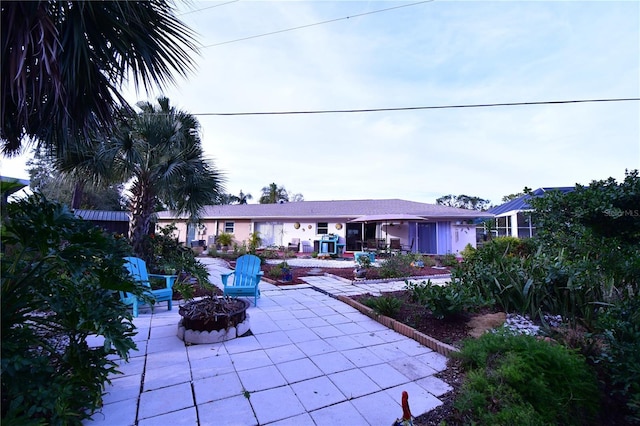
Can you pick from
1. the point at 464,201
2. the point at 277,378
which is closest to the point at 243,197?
the point at 277,378

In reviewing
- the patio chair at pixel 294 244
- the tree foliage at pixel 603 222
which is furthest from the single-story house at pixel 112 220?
the tree foliage at pixel 603 222

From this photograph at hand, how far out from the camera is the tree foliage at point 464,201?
4675cm

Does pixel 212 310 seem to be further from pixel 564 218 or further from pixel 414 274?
pixel 414 274

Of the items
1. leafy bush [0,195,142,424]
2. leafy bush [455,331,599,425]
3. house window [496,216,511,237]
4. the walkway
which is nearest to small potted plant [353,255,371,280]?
the walkway

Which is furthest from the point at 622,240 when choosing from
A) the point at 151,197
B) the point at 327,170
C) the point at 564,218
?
the point at 327,170

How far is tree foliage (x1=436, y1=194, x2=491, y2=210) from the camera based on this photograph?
1841 inches

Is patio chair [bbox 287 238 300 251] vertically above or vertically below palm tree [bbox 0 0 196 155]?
below

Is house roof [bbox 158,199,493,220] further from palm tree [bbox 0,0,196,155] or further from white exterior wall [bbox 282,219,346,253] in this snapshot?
palm tree [bbox 0,0,196,155]

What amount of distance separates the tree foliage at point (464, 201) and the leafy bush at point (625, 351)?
47.6 meters

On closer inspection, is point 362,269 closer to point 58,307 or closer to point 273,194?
point 58,307

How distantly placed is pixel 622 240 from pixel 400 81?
573 cm

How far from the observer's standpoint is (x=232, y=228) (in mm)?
19453

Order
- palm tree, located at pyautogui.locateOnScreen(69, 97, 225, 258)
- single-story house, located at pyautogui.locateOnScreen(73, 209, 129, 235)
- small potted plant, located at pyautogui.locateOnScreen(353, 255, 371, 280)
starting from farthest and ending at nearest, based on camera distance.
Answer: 1. single-story house, located at pyautogui.locateOnScreen(73, 209, 129, 235)
2. small potted plant, located at pyautogui.locateOnScreen(353, 255, 371, 280)
3. palm tree, located at pyautogui.locateOnScreen(69, 97, 225, 258)

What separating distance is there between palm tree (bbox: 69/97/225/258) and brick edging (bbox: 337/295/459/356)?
5.19 m
